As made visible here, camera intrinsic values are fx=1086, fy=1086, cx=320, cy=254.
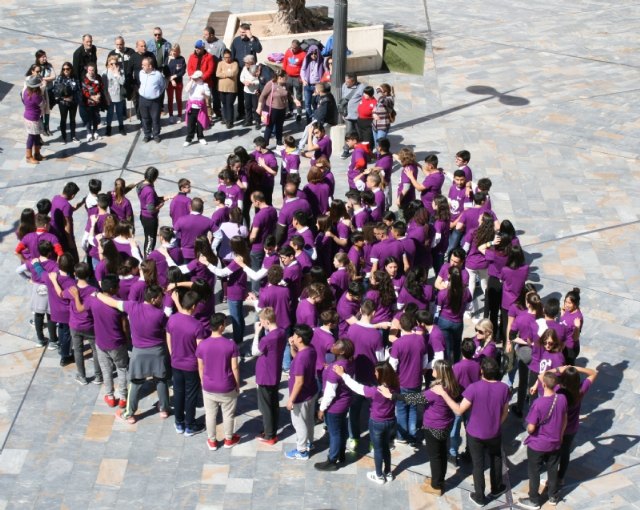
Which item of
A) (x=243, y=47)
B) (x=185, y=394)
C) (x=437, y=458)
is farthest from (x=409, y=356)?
(x=243, y=47)

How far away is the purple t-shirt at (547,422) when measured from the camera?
973cm

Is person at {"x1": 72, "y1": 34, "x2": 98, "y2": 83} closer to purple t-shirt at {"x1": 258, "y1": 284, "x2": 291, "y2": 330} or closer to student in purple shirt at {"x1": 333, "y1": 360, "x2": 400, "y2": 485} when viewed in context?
purple t-shirt at {"x1": 258, "y1": 284, "x2": 291, "y2": 330}

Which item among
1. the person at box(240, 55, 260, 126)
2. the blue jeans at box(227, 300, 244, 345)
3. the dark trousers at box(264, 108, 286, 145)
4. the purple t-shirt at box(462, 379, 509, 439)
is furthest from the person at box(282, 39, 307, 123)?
the purple t-shirt at box(462, 379, 509, 439)

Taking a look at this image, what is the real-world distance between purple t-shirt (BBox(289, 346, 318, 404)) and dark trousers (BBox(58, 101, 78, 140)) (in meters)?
9.27

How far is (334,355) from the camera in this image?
10.5m

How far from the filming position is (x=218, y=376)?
10477 mm

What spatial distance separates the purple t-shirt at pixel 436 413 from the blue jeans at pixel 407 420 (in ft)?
3.15

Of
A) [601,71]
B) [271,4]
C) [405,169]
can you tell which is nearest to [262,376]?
[405,169]

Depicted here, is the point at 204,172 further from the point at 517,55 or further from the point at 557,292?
the point at 517,55

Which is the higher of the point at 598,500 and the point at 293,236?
the point at 293,236

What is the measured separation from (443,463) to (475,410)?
79 centimetres

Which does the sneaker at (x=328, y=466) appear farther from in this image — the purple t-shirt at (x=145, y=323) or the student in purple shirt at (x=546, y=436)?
the purple t-shirt at (x=145, y=323)

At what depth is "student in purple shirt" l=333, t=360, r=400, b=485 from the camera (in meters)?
9.90

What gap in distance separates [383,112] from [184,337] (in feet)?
25.4
